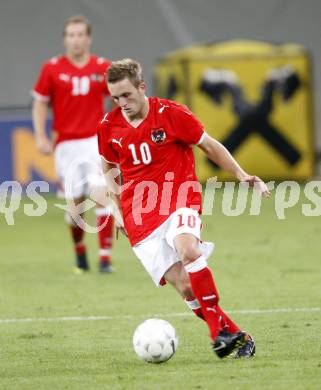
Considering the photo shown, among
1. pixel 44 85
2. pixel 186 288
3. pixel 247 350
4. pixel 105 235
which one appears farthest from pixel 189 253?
pixel 44 85

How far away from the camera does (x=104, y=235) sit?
36.3ft

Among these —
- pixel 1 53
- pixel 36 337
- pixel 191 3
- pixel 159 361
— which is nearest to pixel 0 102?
pixel 1 53

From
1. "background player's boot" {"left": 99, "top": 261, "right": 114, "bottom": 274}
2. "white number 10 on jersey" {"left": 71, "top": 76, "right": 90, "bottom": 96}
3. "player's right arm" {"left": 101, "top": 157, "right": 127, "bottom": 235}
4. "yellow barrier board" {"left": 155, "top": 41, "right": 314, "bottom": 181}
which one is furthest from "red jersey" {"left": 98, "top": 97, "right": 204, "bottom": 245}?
"yellow barrier board" {"left": 155, "top": 41, "right": 314, "bottom": 181}

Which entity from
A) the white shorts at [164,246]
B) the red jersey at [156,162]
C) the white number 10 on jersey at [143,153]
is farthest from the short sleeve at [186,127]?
the white shorts at [164,246]

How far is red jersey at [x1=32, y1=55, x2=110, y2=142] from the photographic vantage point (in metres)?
11.3

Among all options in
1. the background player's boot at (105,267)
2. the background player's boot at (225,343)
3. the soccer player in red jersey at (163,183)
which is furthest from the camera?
the background player's boot at (105,267)

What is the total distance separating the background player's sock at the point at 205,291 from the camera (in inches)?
263

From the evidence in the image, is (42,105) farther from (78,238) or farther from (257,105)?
(257,105)

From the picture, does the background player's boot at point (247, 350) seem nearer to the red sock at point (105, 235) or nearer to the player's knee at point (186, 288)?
the player's knee at point (186, 288)

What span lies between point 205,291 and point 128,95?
1255 mm

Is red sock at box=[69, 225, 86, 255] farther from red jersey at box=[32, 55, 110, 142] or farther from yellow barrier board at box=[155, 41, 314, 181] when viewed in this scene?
yellow barrier board at box=[155, 41, 314, 181]

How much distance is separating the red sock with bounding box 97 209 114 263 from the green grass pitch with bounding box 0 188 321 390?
0.21 meters

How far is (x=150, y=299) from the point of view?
945cm

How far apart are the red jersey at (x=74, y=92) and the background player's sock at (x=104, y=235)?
810 millimetres
